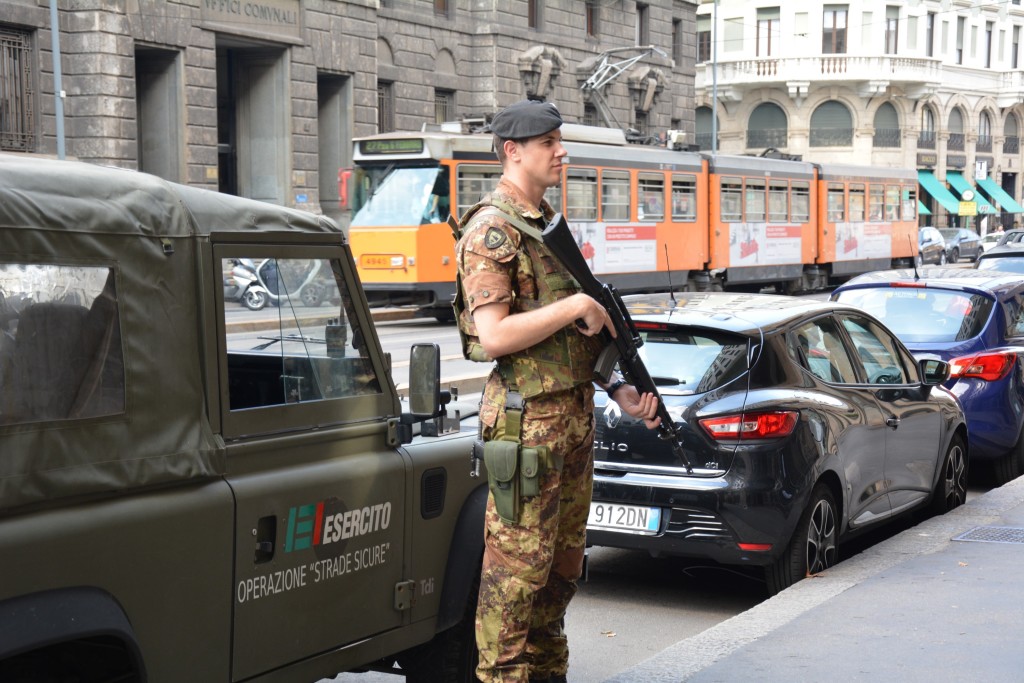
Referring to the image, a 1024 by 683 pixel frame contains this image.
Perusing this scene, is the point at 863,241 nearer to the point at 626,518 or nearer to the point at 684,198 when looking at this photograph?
the point at 684,198

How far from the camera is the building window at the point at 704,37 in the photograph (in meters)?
64.8

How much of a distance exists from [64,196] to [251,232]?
61 centimetres

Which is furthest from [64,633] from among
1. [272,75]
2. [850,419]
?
[272,75]

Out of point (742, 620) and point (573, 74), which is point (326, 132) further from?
point (742, 620)

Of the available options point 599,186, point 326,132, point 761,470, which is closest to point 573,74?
point 326,132

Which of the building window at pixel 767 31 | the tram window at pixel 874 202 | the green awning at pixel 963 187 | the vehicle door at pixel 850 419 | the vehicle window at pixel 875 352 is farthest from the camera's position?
the green awning at pixel 963 187

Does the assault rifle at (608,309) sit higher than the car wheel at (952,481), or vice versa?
the assault rifle at (608,309)

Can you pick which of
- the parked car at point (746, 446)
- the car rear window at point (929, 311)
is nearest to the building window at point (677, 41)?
the car rear window at point (929, 311)

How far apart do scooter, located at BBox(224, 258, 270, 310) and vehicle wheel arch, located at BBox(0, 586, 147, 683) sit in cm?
88

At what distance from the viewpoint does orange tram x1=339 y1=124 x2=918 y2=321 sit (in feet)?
72.3

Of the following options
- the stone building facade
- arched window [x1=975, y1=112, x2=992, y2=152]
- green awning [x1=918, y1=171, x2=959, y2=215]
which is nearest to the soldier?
the stone building facade

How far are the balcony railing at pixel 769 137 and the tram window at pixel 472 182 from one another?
140 ft

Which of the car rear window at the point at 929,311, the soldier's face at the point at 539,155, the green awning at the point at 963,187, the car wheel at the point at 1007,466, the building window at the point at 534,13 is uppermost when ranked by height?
the building window at the point at 534,13

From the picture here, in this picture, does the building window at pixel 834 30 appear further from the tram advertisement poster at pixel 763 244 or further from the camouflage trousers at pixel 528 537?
the camouflage trousers at pixel 528 537
